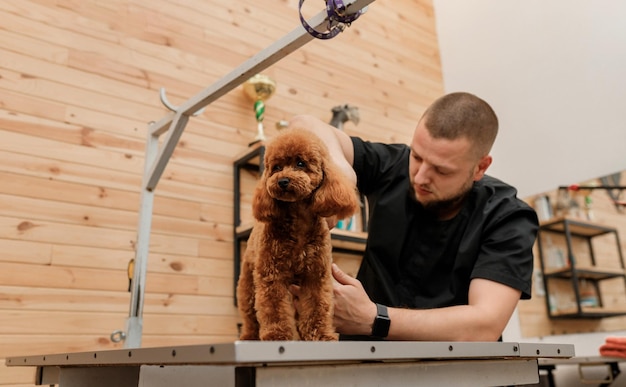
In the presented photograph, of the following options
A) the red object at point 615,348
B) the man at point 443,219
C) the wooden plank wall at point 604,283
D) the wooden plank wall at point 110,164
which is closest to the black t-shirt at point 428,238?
the man at point 443,219

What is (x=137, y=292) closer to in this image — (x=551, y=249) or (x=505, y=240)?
(x=505, y=240)

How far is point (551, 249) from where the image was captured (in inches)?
117

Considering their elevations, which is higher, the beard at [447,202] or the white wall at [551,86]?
the white wall at [551,86]

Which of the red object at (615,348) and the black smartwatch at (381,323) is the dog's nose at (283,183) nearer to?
the black smartwatch at (381,323)

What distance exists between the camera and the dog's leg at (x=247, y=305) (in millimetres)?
996

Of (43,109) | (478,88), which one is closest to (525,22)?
(478,88)

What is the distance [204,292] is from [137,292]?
0.74m

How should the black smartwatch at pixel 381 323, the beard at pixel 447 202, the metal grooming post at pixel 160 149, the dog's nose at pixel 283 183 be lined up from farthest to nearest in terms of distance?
the beard at pixel 447 202
the metal grooming post at pixel 160 149
the black smartwatch at pixel 381 323
the dog's nose at pixel 283 183

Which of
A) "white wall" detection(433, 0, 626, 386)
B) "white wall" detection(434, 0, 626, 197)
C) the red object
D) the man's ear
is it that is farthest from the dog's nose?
"white wall" detection(434, 0, 626, 197)

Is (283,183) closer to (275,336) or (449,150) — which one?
(275,336)

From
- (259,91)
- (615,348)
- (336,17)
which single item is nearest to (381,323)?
(336,17)

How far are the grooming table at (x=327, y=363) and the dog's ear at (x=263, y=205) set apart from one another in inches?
10.6

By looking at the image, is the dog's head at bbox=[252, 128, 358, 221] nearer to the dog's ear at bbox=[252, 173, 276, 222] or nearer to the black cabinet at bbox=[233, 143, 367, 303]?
the dog's ear at bbox=[252, 173, 276, 222]

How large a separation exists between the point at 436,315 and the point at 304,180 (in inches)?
21.6
